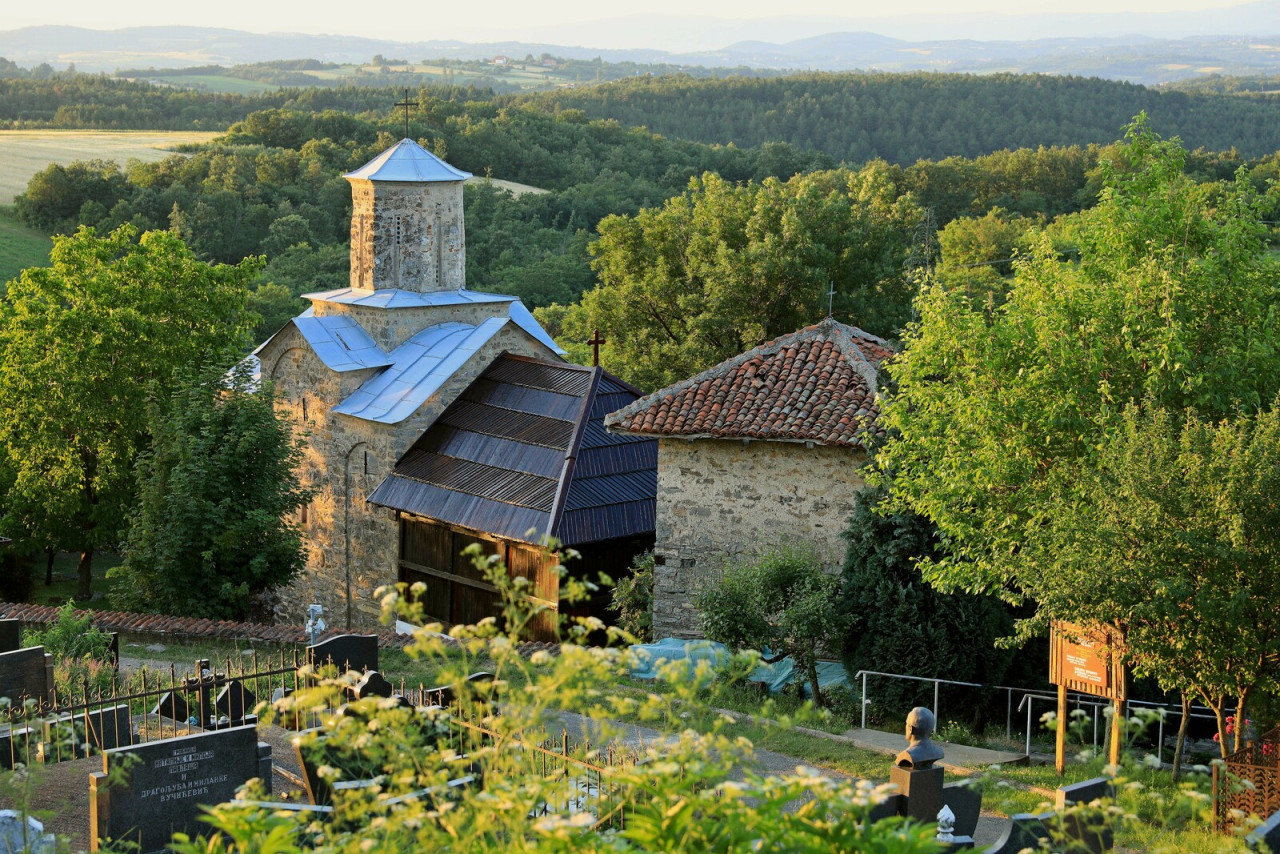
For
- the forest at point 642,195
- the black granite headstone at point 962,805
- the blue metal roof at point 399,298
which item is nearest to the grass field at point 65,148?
the forest at point 642,195

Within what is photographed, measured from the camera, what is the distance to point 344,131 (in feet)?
250

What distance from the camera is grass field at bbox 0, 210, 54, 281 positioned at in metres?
50.4

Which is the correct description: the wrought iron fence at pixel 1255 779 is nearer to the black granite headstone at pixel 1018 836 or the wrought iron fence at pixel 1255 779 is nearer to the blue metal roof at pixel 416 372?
the black granite headstone at pixel 1018 836

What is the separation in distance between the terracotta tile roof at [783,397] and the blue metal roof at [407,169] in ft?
26.6

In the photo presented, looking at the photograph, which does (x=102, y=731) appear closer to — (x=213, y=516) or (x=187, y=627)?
(x=187, y=627)

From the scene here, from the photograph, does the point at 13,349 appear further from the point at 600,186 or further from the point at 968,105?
the point at 968,105

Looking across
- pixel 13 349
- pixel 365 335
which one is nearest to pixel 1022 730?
pixel 365 335

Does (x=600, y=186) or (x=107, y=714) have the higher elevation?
(x=600, y=186)

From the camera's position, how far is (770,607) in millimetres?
15742

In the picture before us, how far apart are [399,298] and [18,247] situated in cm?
3731

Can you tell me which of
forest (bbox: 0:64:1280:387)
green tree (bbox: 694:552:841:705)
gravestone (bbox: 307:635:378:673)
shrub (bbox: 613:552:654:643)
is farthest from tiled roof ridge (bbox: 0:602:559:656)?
forest (bbox: 0:64:1280:387)

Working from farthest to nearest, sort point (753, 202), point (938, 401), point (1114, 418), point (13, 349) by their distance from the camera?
1. point (753, 202)
2. point (13, 349)
3. point (938, 401)
4. point (1114, 418)

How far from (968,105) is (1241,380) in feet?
318

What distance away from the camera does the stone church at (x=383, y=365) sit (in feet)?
72.2
